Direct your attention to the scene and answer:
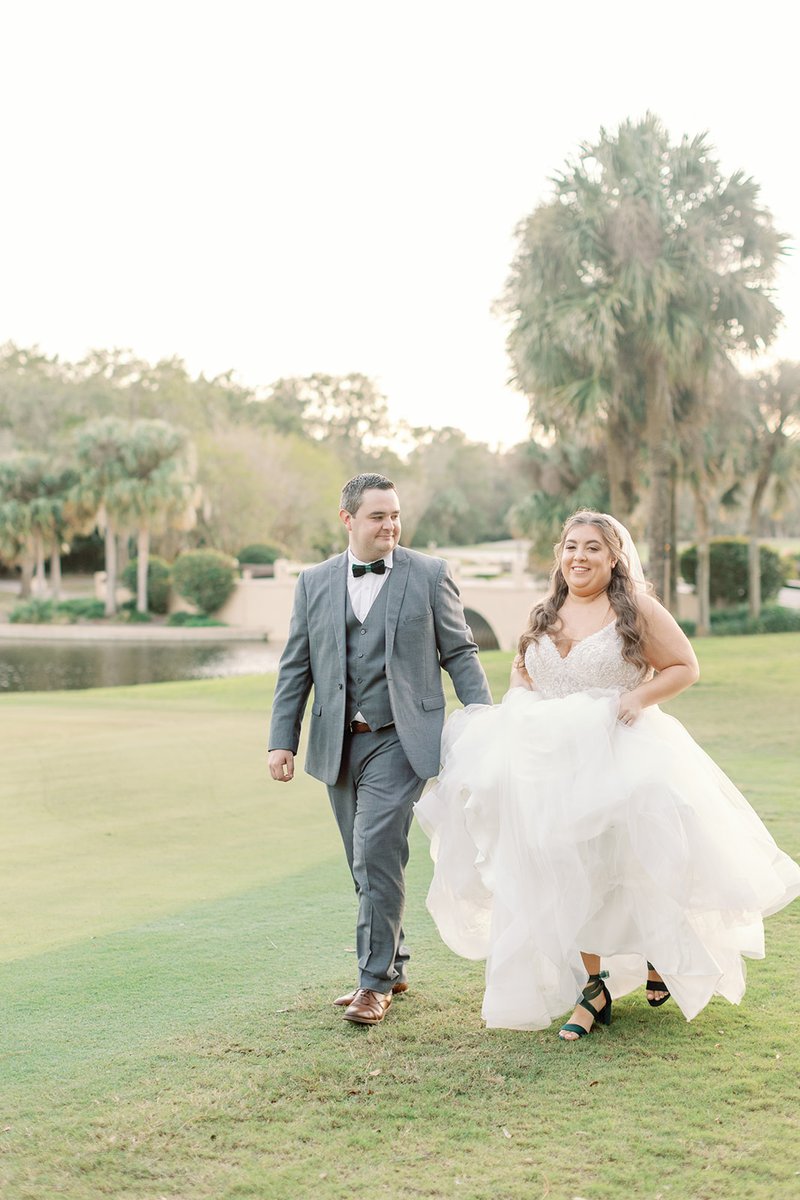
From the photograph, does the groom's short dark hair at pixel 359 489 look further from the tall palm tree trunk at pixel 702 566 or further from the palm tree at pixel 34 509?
the palm tree at pixel 34 509

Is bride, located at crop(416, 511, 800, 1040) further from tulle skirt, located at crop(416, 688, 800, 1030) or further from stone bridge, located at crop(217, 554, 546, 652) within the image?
stone bridge, located at crop(217, 554, 546, 652)

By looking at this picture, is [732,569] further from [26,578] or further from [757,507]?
[26,578]

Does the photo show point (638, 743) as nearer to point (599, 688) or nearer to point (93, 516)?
point (599, 688)

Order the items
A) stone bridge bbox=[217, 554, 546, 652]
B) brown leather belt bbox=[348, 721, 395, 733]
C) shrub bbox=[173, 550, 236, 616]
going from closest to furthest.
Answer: brown leather belt bbox=[348, 721, 395, 733], stone bridge bbox=[217, 554, 546, 652], shrub bbox=[173, 550, 236, 616]

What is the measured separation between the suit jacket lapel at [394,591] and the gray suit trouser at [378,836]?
0.34 meters

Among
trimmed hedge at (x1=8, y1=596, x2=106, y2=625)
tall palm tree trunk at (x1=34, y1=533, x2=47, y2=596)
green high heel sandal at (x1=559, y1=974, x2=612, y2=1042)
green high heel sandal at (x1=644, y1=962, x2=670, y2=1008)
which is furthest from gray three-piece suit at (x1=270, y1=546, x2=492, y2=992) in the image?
tall palm tree trunk at (x1=34, y1=533, x2=47, y2=596)

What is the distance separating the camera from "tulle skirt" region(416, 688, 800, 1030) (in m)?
3.89

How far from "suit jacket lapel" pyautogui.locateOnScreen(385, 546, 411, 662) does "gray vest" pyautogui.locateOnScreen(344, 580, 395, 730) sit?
0.09 ft

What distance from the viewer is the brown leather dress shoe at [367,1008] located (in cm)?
420

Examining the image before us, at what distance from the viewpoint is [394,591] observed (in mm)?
4590

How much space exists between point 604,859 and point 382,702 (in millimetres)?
1040

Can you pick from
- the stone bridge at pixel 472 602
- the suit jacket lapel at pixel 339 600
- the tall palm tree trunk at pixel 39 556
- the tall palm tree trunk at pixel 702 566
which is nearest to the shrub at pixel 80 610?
the tall palm tree trunk at pixel 39 556

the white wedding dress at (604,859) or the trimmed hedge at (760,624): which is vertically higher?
the white wedding dress at (604,859)

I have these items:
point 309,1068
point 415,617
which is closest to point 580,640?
point 415,617
